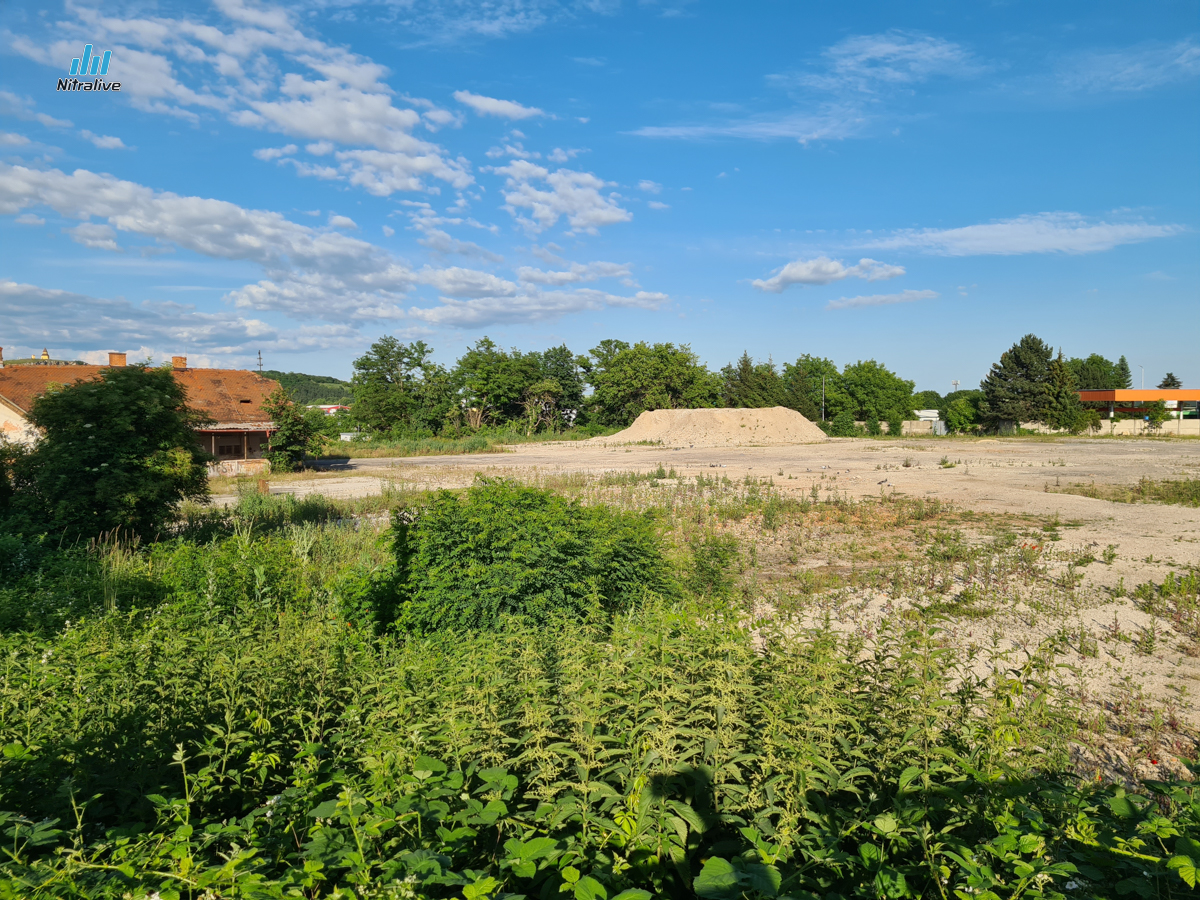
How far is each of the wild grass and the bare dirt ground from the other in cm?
59

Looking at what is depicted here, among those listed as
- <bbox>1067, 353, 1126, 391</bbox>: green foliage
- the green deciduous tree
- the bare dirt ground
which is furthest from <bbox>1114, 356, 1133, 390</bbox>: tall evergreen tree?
the bare dirt ground

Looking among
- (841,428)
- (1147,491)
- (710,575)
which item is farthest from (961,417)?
(710,575)

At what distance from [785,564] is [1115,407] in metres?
71.8

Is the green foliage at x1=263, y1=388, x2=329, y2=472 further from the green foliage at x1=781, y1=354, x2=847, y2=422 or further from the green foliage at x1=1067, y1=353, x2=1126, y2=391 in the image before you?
the green foliage at x1=1067, y1=353, x2=1126, y2=391

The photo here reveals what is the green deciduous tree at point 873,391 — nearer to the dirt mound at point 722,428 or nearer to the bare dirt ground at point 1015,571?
the dirt mound at point 722,428

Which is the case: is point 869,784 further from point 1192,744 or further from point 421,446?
point 421,446

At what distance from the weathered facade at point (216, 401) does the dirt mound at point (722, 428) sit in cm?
2697

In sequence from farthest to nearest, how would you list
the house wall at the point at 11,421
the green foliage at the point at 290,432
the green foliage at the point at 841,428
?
the green foliage at the point at 841,428 < the green foliage at the point at 290,432 < the house wall at the point at 11,421

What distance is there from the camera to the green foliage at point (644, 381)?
2635 inches

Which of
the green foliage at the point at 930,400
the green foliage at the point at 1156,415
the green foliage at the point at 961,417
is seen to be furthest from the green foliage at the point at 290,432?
the green foliage at the point at 930,400

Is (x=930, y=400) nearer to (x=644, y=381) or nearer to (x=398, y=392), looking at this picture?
(x=644, y=381)

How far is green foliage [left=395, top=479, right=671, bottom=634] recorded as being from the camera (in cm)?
541

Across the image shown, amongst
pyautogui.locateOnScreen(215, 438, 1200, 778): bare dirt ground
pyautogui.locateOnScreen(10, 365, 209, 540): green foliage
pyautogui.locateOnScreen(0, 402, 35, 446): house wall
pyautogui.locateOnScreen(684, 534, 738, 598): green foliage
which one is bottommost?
pyautogui.locateOnScreen(215, 438, 1200, 778): bare dirt ground

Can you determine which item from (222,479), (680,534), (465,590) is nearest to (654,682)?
(465,590)
